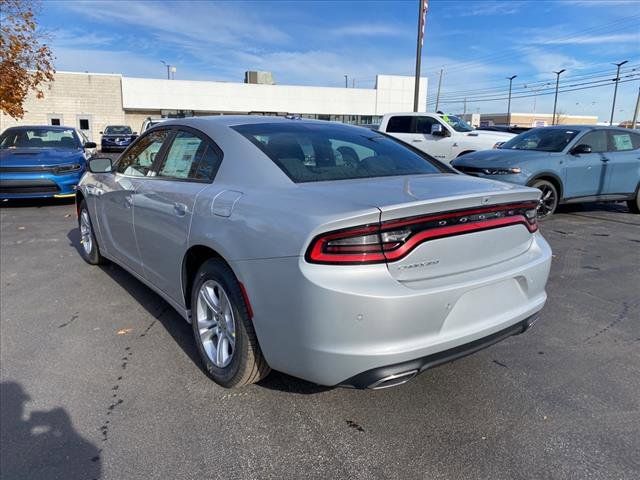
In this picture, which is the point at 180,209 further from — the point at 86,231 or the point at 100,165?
the point at 86,231

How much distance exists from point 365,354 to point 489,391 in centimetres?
116

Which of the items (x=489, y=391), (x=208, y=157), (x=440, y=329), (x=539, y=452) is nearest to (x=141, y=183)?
(x=208, y=157)

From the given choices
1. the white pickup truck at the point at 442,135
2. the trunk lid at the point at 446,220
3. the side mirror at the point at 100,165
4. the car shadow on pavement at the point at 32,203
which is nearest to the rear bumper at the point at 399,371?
the trunk lid at the point at 446,220

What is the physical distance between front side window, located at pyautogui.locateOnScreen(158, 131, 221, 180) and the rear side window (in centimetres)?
1036

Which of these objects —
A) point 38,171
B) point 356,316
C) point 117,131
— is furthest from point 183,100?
point 356,316

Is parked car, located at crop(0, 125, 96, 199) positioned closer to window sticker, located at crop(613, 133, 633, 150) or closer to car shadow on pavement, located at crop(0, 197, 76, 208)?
car shadow on pavement, located at crop(0, 197, 76, 208)

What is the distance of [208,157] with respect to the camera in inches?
126

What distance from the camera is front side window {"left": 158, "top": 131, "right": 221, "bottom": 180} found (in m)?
3.15

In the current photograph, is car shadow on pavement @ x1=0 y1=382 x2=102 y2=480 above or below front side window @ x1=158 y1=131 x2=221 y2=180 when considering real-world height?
below

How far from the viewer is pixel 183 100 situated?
4109cm

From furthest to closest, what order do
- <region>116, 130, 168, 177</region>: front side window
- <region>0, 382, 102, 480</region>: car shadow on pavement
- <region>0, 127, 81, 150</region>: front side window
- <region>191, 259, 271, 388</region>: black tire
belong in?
<region>0, 127, 81, 150</region>: front side window
<region>116, 130, 168, 177</region>: front side window
<region>191, 259, 271, 388</region>: black tire
<region>0, 382, 102, 480</region>: car shadow on pavement

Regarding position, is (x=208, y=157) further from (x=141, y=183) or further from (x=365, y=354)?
(x=365, y=354)

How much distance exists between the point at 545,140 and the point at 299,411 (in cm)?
781

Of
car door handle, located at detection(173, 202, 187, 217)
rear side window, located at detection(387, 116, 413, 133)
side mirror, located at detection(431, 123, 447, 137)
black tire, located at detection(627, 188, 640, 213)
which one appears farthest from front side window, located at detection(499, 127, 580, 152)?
car door handle, located at detection(173, 202, 187, 217)
